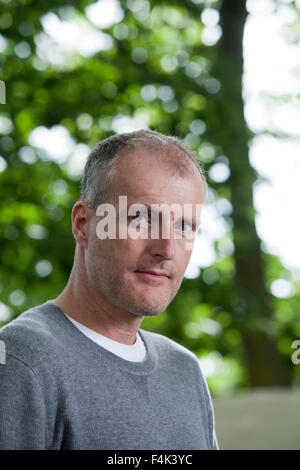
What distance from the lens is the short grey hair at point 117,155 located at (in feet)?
2.82

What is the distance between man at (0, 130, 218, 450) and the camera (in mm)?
737

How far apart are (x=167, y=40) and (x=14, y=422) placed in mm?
3250

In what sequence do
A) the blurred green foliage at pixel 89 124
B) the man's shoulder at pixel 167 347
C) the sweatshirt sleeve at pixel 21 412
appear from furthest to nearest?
the blurred green foliage at pixel 89 124 < the man's shoulder at pixel 167 347 < the sweatshirt sleeve at pixel 21 412

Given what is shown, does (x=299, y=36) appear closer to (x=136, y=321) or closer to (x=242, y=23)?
(x=242, y=23)

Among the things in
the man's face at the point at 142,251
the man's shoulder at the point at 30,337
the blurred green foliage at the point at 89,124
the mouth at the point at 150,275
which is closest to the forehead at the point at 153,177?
the man's face at the point at 142,251

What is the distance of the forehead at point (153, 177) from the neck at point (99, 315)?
6.2 inches

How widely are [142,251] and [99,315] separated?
0.12 metres

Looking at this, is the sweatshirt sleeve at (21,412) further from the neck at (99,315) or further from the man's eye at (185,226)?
the man's eye at (185,226)

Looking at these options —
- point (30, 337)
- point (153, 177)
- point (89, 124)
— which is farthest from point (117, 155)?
point (89, 124)

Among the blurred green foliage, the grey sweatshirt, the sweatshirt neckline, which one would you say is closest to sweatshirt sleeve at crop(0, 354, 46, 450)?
the grey sweatshirt

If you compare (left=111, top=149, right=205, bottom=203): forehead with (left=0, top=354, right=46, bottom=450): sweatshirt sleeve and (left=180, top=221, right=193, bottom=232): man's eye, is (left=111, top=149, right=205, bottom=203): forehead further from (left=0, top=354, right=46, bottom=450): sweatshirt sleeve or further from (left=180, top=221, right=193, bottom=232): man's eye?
(left=0, top=354, right=46, bottom=450): sweatshirt sleeve

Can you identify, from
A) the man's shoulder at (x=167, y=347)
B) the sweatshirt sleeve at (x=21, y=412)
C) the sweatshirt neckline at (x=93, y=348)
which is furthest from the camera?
Answer: the man's shoulder at (x=167, y=347)

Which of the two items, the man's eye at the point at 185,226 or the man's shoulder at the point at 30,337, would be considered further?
the man's eye at the point at 185,226

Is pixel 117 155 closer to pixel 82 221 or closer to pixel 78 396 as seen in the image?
pixel 82 221
